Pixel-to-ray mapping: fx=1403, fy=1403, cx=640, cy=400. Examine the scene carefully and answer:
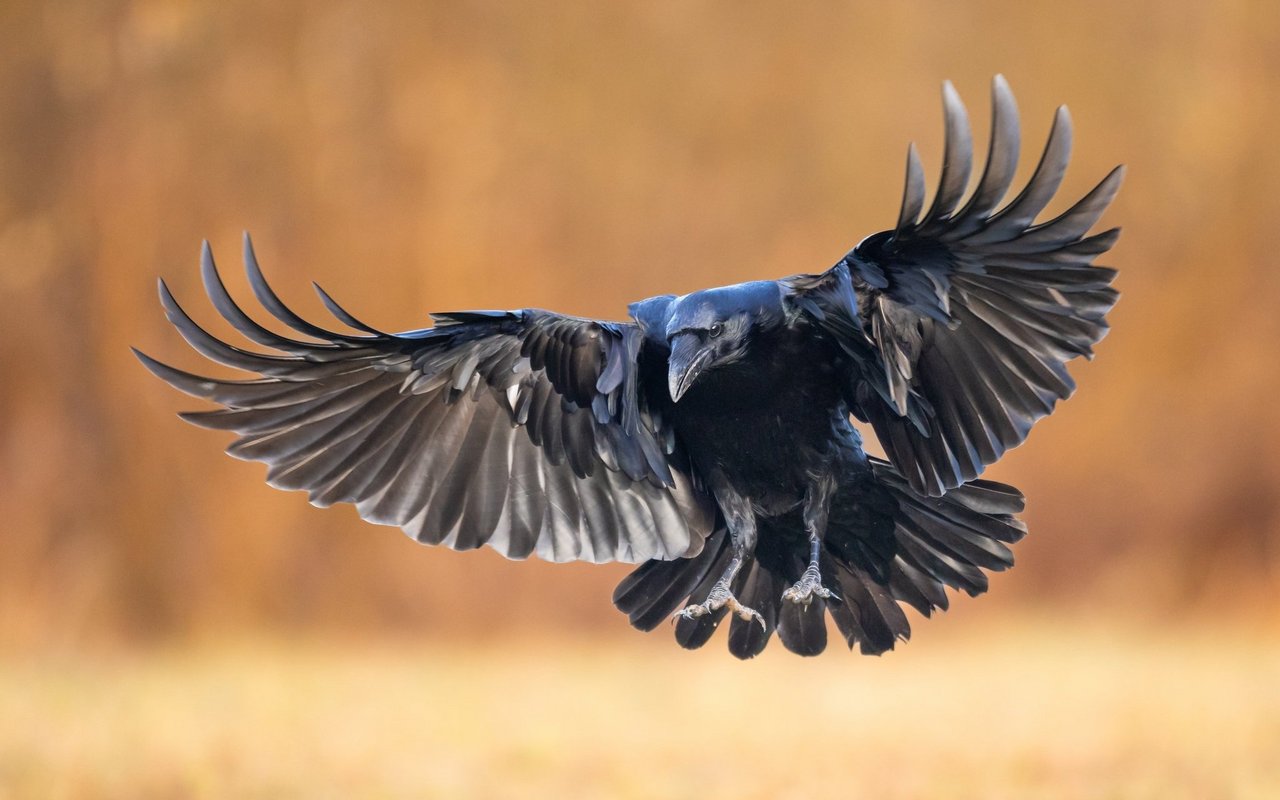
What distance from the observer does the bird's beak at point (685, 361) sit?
2480mm

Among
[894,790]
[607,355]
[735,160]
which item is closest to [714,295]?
[607,355]

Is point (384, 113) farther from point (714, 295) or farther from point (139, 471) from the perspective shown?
point (714, 295)

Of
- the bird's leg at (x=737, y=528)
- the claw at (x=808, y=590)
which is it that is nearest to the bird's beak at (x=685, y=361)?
the bird's leg at (x=737, y=528)

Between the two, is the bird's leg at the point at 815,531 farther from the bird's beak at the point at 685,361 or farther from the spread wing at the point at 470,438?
the bird's beak at the point at 685,361

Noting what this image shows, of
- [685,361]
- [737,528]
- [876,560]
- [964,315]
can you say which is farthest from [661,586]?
[964,315]

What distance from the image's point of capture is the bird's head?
2.50 meters

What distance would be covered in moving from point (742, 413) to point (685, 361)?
0.26m

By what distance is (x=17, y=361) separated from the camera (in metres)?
8.14

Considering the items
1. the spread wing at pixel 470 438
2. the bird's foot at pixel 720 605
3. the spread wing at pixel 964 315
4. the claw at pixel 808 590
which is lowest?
the bird's foot at pixel 720 605

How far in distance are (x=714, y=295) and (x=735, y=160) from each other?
6337 millimetres

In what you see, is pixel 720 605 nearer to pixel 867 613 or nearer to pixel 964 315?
pixel 867 613

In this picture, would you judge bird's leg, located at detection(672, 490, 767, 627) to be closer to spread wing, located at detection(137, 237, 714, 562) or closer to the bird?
the bird

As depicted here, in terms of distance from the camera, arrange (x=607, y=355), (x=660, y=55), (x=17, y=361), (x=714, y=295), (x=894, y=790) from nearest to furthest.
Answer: (x=714, y=295) → (x=607, y=355) → (x=894, y=790) → (x=17, y=361) → (x=660, y=55)

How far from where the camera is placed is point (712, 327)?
2.50 m
